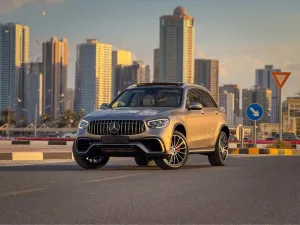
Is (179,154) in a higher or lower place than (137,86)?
lower

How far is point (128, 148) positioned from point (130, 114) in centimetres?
65

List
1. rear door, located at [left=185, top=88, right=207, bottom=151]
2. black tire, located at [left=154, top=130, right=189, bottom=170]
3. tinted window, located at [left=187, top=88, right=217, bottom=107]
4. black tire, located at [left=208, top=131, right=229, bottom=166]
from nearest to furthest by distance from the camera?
black tire, located at [left=154, top=130, right=189, bottom=170]
rear door, located at [left=185, top=88, right=207, bottom=151]
tinted window, located at [left=187, top=88, right=217, bottom=107]
black tire, located at [left=208, top=131, right=229, bottom=166]

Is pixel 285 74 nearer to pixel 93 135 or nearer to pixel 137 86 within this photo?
pixel 137 86

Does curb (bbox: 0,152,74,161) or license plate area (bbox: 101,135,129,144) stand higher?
license plate area (bbox: 101,135,129,144)

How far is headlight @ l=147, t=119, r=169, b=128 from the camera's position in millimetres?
13554

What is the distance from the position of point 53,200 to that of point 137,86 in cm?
807

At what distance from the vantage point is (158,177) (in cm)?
1148

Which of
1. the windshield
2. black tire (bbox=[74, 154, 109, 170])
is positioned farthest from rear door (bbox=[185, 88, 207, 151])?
black tire (bbox=[74, 154, 109, 170])

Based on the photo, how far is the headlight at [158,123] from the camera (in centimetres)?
1355

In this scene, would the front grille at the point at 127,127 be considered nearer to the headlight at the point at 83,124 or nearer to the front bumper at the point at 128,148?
the front bumper at the point at 128,148

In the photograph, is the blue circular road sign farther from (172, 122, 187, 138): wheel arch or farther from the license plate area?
the license plate area

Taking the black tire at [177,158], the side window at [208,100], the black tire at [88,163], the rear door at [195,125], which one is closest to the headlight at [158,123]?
the black tire at [177,158]

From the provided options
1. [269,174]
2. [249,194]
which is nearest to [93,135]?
[269,174]

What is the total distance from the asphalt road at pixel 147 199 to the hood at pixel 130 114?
195cm
